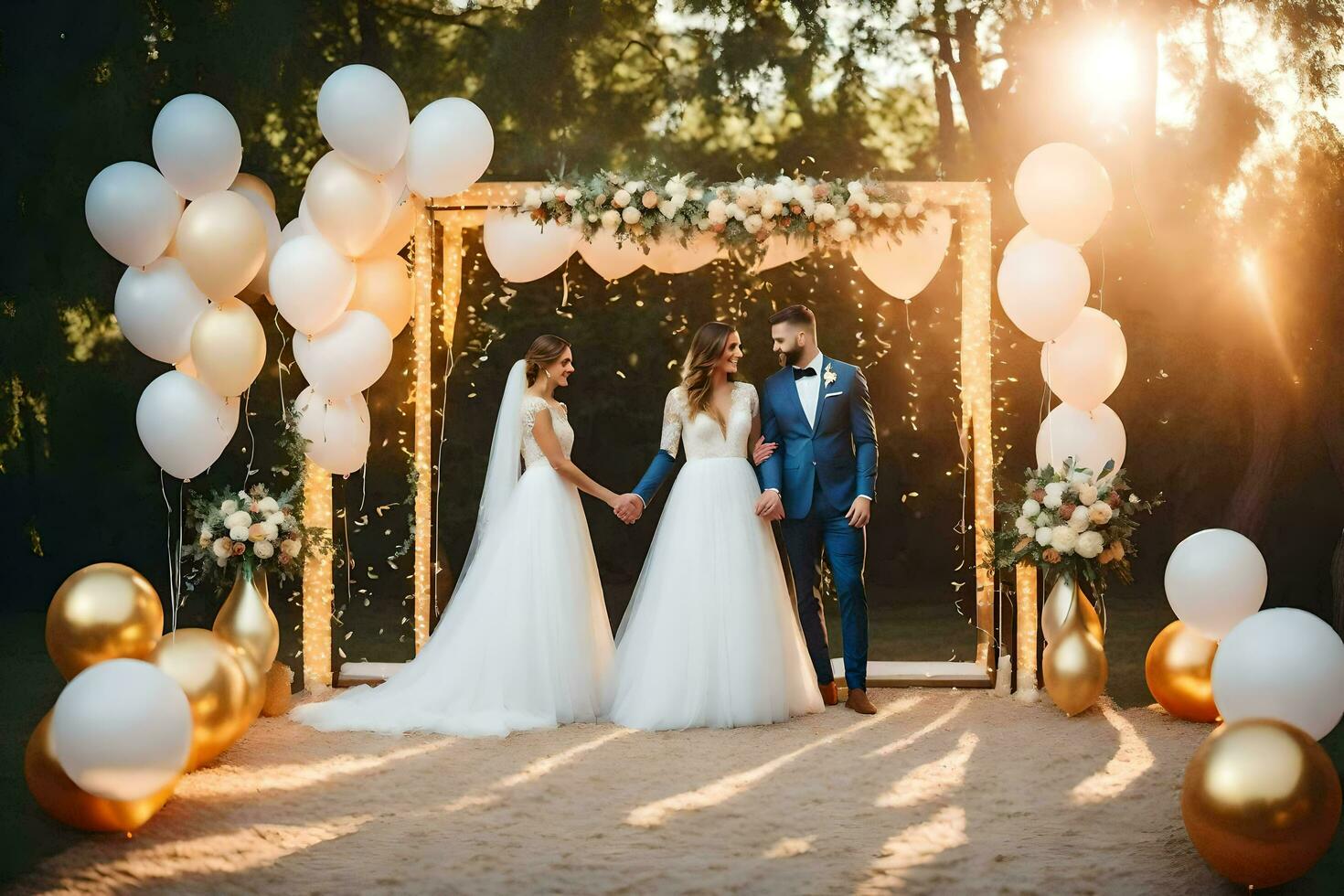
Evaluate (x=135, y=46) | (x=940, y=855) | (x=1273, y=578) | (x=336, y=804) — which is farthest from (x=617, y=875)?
(x=1273, y=578)

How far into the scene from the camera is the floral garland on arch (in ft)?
19.9

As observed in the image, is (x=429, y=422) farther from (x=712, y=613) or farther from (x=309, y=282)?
(x=712, y=613)

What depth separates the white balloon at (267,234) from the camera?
6215 mm

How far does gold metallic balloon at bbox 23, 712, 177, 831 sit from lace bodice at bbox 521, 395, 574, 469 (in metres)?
2.52

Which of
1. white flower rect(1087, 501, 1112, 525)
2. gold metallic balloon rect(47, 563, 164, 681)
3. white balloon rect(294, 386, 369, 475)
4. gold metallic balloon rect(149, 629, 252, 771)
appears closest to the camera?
gold metallic balloon rect(149, 629, 252, 771)

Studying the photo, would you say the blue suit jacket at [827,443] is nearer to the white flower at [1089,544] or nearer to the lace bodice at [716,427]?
the lace bodice at [716,427]

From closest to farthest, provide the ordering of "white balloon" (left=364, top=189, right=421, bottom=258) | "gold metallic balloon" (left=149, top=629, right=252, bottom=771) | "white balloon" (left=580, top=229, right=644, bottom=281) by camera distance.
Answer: "gold metallic balloon" (left=149, top=629, right=252, bottom=771) → "white balloon" (left=364, top=189, right=421, bottom=258) → "white balloon" (left=580, top=229, right=644, bottom=281)

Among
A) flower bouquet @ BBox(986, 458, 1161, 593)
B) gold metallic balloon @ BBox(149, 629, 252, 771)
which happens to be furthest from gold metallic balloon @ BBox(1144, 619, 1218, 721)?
gold metallic balloon @ BBox(149, 629, 252, 771)

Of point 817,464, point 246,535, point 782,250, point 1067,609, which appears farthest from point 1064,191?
point 246,535

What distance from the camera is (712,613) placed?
569 centimetres

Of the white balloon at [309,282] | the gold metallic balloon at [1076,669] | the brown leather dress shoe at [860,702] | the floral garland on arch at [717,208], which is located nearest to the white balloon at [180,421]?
the white balloon at [309,282]

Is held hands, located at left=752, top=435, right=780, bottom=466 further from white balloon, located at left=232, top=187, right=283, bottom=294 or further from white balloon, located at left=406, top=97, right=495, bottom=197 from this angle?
white balloon, located at left=232, top=187, right=283, bottom=294

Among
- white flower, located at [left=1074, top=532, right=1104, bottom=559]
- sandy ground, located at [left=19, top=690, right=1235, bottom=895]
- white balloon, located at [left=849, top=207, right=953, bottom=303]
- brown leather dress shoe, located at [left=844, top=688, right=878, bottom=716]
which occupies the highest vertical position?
white balloon, located at [left=849, top=207, right=953, bottom=303]

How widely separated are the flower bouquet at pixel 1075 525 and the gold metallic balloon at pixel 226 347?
3.82 metres
